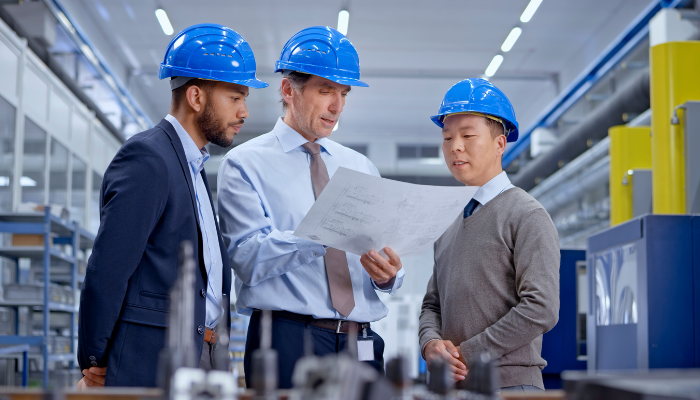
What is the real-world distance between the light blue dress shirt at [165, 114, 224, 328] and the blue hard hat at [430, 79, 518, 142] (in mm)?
692

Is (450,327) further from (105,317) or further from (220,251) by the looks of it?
(105,317)

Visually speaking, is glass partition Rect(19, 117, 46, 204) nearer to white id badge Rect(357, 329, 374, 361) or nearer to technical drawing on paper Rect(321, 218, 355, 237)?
white id badge Rect(357, 329, 374, 361)

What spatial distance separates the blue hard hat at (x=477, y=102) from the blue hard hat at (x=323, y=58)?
0.25 m

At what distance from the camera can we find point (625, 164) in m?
3.78

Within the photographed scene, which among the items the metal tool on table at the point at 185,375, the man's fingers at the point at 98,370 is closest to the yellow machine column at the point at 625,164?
the man's fingers at the point at 98,370

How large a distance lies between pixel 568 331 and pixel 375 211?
206 cm

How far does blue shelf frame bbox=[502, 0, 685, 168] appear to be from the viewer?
503cm

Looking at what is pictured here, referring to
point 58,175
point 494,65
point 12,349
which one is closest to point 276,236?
point 12,349

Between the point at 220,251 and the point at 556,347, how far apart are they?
6.62ft

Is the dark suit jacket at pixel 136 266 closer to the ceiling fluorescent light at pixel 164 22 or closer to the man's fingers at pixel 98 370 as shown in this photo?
the man's fingers at pixel 98 370

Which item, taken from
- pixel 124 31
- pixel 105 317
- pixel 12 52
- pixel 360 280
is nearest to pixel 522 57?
pixel 124 31

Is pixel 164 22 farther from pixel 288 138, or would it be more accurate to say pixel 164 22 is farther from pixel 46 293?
pixel 288 138

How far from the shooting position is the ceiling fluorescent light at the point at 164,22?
686 centimetres

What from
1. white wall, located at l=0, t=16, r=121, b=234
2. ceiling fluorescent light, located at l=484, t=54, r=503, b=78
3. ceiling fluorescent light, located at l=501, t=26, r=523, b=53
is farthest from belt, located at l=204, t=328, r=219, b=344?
ceiling fluorescent light, located at l=484, t=54, r=503, b=78
